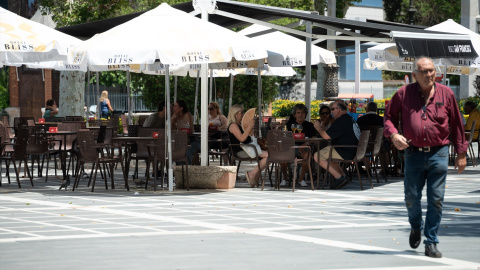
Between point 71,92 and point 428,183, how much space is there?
1846 cm

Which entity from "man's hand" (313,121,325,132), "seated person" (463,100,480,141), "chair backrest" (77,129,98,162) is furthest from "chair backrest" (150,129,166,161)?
"seated person" (463,100,480,141)

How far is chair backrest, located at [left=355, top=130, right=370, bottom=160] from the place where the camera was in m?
15.0

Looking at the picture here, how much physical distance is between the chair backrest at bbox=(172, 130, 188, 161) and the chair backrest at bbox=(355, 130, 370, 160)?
2.76m

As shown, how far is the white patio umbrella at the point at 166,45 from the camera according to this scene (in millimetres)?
13609

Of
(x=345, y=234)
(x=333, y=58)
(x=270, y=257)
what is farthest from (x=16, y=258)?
(x=333, y=58)

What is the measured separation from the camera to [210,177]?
14992 mm

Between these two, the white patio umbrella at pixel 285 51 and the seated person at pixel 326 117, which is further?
the white patio umbrella at pixel 285 51

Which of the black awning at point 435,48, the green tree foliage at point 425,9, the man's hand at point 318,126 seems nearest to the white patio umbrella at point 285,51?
the man's hand at point 318,126

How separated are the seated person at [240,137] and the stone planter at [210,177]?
21.1 inches

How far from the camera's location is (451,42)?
1595 centimetres

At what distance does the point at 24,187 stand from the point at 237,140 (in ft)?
11.7

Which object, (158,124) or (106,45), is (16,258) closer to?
(106,45)

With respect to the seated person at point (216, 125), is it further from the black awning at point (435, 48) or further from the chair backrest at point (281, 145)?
the black awning at point (435, 48)

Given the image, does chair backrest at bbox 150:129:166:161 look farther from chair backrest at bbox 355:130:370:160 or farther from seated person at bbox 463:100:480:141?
seated person at bbox 463:100:480:141
